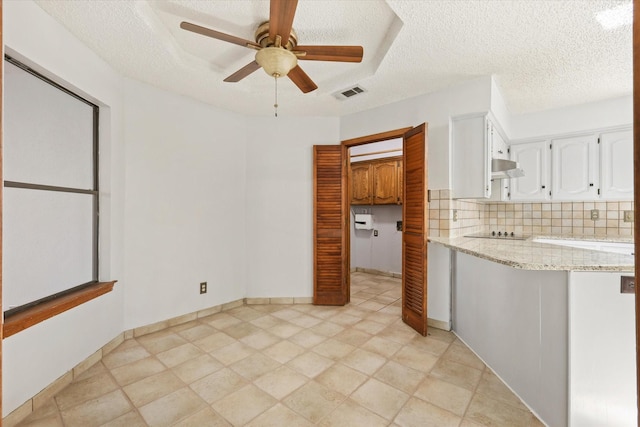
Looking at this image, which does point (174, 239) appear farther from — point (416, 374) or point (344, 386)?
point (416, 374)

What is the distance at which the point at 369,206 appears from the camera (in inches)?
209

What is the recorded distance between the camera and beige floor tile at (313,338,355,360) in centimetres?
241

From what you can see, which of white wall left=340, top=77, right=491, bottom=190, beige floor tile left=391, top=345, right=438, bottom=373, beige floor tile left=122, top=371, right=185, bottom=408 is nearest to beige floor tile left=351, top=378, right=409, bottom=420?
beige floor tile left=391, top=345, right=438, bottom=373

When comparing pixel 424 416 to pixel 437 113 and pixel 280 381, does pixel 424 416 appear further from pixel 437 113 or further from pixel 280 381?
pixel 437 113

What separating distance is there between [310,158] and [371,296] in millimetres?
2015

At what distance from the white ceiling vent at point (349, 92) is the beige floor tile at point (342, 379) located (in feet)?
8.21

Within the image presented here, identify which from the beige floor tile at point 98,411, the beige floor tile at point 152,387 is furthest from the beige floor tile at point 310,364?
the beige floor tile at point 98,411

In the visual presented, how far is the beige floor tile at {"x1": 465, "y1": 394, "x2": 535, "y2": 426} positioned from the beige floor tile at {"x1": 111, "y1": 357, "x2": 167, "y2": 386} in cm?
214

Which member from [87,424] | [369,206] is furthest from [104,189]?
[369,206]

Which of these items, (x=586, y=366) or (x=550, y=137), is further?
(x=550, y=137)

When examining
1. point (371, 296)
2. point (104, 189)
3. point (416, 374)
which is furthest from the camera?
point (371, 296)

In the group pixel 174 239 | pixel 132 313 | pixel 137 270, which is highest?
pixel 174 239

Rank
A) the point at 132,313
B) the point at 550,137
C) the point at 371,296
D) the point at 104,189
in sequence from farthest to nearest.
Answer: the point at 371,296, the point at 550,137, the point at 132,313, the point at 104,189

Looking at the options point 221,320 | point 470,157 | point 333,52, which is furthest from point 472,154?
point 221,320
